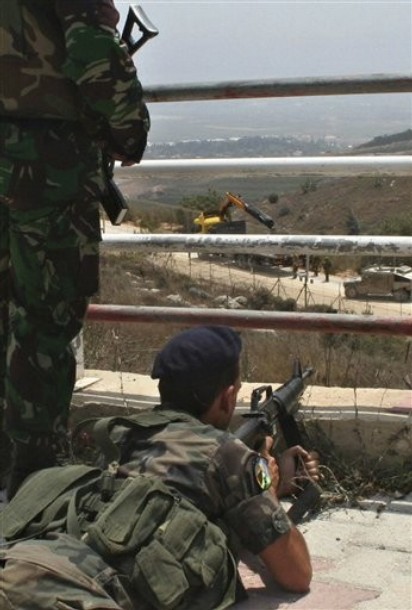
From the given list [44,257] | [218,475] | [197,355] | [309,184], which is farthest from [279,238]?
[309,184]

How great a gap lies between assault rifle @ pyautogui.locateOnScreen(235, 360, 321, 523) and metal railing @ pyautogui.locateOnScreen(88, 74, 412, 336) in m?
0.33

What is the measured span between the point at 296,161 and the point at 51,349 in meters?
1.09

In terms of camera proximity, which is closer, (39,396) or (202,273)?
(39,396)

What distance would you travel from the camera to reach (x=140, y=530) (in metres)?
2.05

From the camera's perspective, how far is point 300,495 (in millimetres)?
2875

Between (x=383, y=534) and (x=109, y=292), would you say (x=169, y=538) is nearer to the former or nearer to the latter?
(x=383, y=534)

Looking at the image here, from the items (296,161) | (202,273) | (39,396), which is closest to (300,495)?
(39,396)

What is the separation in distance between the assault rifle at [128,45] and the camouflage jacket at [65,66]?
0.30 m

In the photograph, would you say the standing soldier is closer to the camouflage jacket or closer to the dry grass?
the camouflage jacket

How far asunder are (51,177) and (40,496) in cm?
97

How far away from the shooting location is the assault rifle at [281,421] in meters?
2.61

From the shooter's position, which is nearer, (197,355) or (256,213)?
(197,355)

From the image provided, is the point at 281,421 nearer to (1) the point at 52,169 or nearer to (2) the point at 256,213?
(1) the point at 52,169

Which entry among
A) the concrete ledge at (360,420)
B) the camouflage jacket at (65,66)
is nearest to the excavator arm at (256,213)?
the concrete ledge at (360,420)
